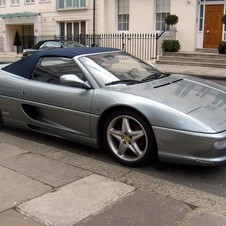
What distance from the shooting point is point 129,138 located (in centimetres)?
455

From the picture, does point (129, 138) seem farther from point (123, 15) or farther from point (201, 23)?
point (123, 15)

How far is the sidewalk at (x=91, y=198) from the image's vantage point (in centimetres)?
332

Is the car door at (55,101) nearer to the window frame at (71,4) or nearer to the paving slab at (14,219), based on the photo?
the paving slab at (14,219)

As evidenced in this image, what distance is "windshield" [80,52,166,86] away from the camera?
499 centimetres

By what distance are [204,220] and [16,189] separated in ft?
5.96

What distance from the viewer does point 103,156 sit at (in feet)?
16.5

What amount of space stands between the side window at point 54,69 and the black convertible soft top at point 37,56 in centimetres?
6

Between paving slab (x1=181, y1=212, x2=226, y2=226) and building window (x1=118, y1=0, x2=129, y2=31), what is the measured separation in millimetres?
21358

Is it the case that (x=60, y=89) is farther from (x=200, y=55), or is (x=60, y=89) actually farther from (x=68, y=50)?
(x=200, y=55)

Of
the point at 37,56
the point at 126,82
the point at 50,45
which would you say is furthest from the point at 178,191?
the point at 50,45

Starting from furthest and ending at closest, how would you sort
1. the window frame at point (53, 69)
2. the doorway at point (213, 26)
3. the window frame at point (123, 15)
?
the window frame at point (123, 15) < the doorway at point (213, 26) < the window frame at point (53, 69)

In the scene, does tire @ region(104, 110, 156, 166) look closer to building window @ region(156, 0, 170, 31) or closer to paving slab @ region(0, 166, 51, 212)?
paving slab @ region(0, 166, 51, 212)

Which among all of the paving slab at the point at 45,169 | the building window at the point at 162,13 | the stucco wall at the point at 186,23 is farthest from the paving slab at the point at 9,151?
the building window at the point at 162,13

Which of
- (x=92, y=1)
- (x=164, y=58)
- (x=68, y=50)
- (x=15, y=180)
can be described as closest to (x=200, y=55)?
(x=164, y=58)
